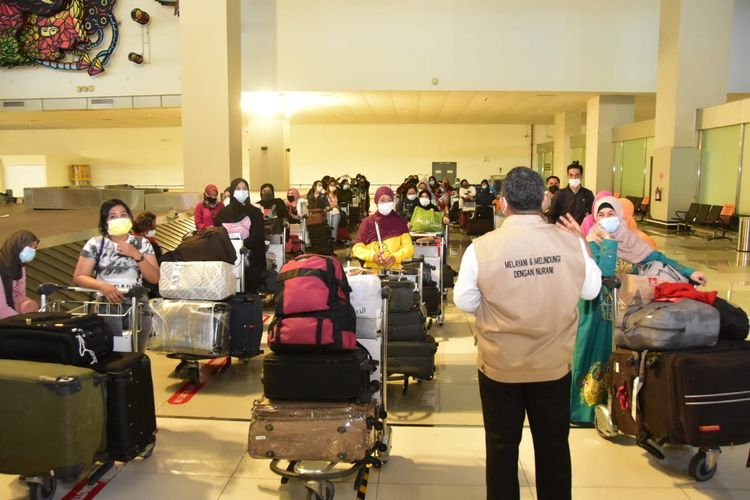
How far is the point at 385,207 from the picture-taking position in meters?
7.13

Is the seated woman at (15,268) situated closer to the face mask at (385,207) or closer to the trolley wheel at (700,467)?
the face mask at (385,207)

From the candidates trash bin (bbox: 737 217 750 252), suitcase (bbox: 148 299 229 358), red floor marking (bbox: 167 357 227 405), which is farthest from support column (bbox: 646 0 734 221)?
suitcase (bbox: 148 299 229 358)

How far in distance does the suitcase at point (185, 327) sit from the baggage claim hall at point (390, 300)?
20 millimetres

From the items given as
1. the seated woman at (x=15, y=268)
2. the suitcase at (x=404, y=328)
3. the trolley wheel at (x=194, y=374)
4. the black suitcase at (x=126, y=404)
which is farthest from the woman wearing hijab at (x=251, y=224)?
the black suitcase at (x=126, y=404)

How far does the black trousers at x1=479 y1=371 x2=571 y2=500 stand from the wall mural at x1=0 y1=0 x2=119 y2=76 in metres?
27.7

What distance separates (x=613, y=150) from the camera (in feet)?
91.2

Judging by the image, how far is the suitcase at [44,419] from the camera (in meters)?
3.48

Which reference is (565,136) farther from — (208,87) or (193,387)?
(193,387)

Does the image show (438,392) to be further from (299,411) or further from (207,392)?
(299,411)

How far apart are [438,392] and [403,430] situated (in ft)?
3.39

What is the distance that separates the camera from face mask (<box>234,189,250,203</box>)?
9.07 metres

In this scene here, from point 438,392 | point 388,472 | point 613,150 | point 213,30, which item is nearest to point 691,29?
point 613,150

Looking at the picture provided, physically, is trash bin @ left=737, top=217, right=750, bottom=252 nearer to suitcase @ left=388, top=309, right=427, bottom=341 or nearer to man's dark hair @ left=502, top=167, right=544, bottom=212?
suitcase @ left=388, top=309, right=427, bottom=341

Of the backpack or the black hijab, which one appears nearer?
the backpack
